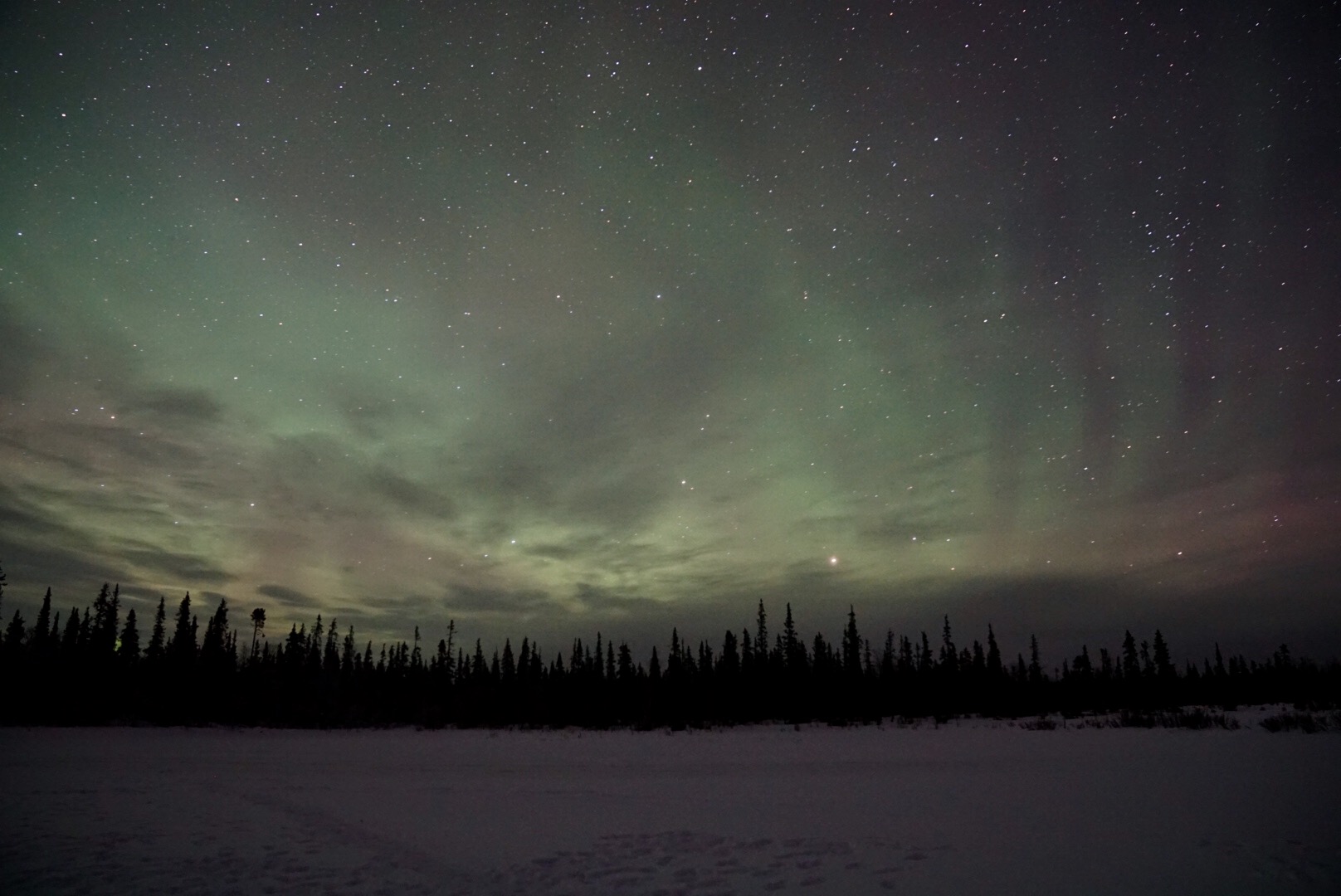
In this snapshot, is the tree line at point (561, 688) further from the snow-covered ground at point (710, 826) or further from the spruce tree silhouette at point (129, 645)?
the snow-covered ground at point (710, 826)

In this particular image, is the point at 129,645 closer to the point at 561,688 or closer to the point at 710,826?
the point at 561,688

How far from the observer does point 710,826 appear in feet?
37.7

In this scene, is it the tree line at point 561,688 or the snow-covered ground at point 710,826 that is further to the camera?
the tree line at point 561,688

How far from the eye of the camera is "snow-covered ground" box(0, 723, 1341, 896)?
26.1 ft

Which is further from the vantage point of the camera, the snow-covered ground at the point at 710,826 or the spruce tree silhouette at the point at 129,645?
the spruce tree silhouette at the point at 129,645

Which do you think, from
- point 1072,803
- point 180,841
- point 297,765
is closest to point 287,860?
point 180,841

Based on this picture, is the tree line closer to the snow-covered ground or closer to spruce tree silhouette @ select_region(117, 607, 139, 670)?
spruce tree silhouette @ select_region(117, 607, 139, 670)

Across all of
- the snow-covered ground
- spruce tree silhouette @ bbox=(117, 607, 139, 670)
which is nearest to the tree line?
spruce tree silhouette @ bbox=(117, 607, 139, 670)

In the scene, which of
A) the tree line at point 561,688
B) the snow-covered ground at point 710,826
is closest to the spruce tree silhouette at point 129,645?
the tree line at point 561,688

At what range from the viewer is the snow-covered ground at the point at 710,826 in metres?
7.96

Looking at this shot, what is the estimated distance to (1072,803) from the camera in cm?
1247

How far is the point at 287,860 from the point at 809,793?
34.6 feet

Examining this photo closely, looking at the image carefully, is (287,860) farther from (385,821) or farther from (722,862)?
(722,862)

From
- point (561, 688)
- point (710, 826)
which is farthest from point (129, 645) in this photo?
point (710, 826)
